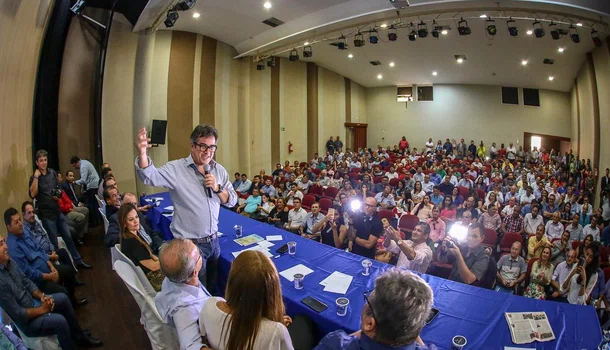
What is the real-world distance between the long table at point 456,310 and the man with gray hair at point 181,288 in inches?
31.6

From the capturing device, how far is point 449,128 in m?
15.7

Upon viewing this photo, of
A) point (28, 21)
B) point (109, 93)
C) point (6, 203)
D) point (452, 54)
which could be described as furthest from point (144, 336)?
point (452, 54)

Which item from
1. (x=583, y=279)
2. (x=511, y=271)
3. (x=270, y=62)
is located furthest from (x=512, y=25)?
(x=270, y=62)

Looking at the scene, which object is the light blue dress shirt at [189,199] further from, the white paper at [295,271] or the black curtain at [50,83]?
the black curtain at [50,83]

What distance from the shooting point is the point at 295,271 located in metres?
2.59

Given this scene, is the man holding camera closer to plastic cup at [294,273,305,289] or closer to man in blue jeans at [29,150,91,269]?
plastic cup at [294,273,305,289]

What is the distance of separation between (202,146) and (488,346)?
207cm

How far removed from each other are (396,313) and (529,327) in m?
1.32

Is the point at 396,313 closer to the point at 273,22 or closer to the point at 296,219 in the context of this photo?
the point at 296,219

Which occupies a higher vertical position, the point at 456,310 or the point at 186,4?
the point at 186,4

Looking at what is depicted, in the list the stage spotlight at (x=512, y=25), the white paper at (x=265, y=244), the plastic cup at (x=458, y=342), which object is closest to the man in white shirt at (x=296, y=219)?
the white paper at (x=265, y=244)

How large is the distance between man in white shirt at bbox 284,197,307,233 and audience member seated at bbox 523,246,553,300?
306 centimetres

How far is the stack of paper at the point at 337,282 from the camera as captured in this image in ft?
7.51

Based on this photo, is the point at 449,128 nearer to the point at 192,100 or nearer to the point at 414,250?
the point at 192,100
